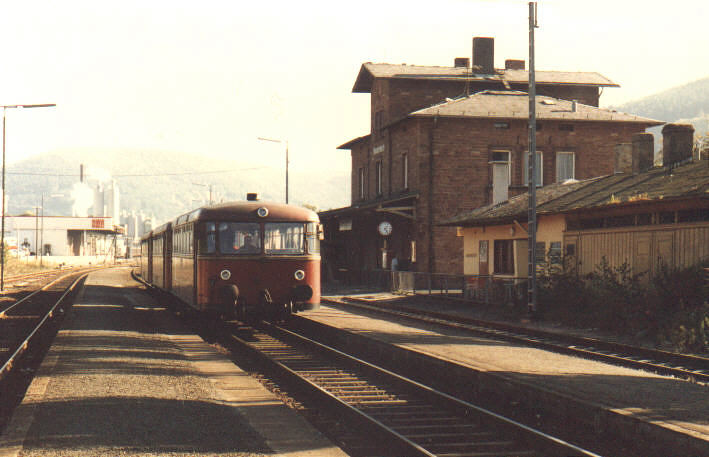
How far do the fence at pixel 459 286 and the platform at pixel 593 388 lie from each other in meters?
8.18

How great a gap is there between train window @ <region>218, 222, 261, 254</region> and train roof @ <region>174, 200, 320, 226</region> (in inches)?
6.3

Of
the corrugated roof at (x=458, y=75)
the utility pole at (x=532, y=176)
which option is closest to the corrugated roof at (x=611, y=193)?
the utility pole at (x=532, y=176)

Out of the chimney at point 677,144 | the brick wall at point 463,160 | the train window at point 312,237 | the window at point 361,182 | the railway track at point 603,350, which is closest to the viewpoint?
the railway track at point 603,350

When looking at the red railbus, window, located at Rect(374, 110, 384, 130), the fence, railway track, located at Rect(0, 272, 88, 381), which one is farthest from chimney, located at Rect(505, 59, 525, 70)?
the red railbus

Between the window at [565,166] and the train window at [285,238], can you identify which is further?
the window at [565,166]

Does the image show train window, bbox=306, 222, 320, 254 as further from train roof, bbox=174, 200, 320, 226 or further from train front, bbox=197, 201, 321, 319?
train roof, bbox=174, 200, 320, 226

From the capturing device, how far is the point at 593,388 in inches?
399

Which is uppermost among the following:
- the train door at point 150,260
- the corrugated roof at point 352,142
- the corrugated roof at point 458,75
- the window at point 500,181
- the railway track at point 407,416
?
the corrugated roof at point 458,75

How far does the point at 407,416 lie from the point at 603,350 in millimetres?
7435

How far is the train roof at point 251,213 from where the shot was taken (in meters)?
18.5

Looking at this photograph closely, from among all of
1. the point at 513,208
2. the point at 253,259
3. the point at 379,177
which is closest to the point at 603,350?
the point at 253,259

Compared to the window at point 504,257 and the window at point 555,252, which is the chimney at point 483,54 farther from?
the window at point 555,252

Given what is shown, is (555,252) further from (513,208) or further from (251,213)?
(251,213)

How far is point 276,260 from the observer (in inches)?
723
